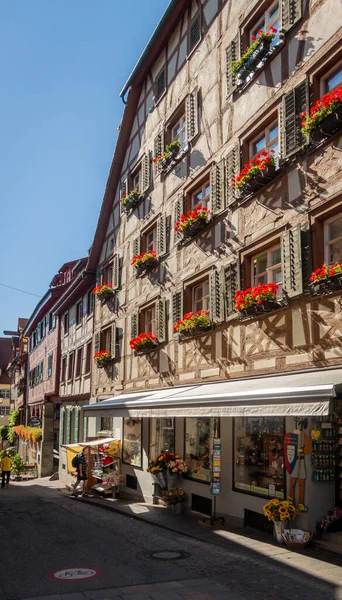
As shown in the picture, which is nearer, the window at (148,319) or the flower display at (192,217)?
the flower display at (192,217)

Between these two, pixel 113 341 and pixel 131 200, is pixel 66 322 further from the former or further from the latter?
pixel 131 200

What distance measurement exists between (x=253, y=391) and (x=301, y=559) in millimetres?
2866

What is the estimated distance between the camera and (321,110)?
10.8 meters

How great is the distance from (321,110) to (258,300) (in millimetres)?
3762

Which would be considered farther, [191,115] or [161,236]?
[161,236]

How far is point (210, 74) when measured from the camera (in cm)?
1661

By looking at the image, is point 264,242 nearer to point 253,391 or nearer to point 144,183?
point 253,391

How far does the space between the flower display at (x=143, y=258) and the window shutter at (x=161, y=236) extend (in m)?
0.29

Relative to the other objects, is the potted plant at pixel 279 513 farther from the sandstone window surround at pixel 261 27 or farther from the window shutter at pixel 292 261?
the sandstone window surround at pixel 261 27

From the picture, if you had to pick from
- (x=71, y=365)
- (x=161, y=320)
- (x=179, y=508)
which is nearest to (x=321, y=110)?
(x=161, y=320)

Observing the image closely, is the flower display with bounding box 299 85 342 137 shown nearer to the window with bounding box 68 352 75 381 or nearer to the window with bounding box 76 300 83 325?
the window with bounding box 76 300 83 325

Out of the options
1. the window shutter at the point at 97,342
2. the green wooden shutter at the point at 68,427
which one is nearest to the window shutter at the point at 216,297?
the window shutter at the point at 97,342

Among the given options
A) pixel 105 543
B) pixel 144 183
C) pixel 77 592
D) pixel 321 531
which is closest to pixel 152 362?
pixel 144 183

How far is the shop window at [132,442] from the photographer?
19.6 m
